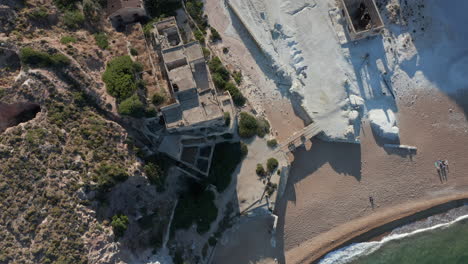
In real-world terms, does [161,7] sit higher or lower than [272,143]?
higher

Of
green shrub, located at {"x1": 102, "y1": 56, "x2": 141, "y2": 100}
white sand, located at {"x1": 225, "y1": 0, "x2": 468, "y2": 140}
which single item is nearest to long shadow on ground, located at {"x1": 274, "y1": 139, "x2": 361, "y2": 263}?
white sand, located at {"x1": 225, "y1": 0, "x2": 468, "y2": 140}

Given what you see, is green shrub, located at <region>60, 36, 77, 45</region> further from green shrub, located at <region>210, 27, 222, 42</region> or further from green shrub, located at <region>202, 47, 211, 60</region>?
green shrub, located at <region>210, 27, 222, 42</region>

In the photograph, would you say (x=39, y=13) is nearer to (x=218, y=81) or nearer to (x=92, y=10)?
(x=92, y=10)

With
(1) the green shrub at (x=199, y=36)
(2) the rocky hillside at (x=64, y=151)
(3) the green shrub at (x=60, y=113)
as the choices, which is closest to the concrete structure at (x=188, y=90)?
(2) the rocky hillside at (x=64, y=151)

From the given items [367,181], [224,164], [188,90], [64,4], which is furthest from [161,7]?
[367,181]

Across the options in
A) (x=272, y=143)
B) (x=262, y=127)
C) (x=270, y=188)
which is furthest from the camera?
(x=262, y=127)

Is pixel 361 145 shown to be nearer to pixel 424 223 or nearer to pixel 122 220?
pixel 424 223

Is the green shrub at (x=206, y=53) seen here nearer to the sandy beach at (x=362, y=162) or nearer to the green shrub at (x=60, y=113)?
the sandy beach at (x=362, y=162)

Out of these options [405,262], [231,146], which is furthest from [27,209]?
[405,262]
